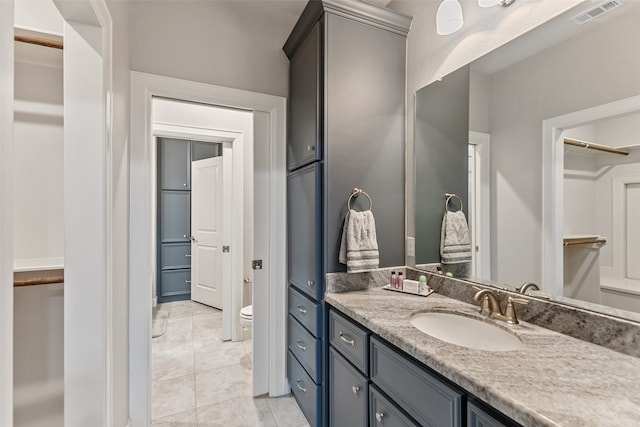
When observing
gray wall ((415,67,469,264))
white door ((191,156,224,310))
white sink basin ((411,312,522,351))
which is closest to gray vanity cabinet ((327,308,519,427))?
white sink basin ((411,312,522,351))

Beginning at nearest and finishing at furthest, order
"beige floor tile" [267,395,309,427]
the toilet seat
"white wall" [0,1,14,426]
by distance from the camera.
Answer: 1. "white wall" [0,1,14,426]
2. "beige floor tile" [267,395,309,427]
3. the toilet seat

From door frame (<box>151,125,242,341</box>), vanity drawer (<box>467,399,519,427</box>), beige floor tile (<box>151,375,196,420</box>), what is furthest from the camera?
door frame (<box>151,125,242,341</box>)

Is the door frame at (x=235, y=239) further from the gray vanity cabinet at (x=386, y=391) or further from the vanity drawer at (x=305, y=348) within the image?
the gray vanity cabinet at (x=386, y=391)

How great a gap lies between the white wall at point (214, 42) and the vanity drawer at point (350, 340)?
5.16 ft

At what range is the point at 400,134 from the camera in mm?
1771

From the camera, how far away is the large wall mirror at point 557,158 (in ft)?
3.10

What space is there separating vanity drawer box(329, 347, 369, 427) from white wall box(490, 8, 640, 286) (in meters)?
0.78

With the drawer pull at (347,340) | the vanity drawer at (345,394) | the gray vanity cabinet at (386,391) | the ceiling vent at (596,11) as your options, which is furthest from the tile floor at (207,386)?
the ceiling vent at (596,11)

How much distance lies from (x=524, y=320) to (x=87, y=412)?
69.3 inches

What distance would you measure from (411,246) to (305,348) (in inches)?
35.2

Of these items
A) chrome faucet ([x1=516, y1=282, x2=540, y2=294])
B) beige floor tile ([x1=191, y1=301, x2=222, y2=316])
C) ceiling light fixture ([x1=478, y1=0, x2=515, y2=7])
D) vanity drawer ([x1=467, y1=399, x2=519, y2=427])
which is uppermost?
ceiling light fixture ([x1=478, y1=0, x2=515, y2=7])

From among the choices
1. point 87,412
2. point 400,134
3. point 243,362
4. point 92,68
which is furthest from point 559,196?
point 243,362

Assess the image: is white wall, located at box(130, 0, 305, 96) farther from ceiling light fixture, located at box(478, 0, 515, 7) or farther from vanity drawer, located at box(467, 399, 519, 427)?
vanity drawer, located at box(467, 399, 519, 427)

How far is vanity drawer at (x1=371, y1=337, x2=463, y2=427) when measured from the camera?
833mm
